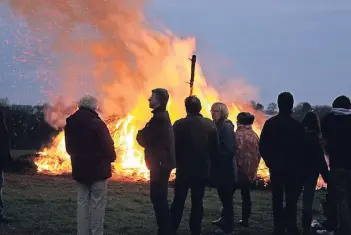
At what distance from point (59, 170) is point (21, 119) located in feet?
65.6

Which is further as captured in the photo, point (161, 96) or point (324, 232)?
point (324, 232)

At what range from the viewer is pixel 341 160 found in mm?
8117

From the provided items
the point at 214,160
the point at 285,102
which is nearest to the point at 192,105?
the point at 214,160

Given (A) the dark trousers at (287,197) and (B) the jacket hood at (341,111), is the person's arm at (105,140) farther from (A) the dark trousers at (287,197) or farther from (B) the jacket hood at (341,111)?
(B) the jacket hood at (341,111)

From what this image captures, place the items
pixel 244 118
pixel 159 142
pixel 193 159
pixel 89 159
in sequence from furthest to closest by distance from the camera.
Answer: pixel 244 118, pixel 193 159, pixel 159 142, pixel 89 159

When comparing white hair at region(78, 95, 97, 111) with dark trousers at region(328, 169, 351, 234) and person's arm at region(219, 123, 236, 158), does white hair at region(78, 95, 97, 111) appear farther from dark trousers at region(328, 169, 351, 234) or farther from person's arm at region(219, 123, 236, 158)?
dark trousers at region(328, 169, 351, 234)

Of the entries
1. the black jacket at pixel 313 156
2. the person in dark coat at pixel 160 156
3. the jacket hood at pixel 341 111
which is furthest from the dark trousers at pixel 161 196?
the jacket hood at pixel 341 111

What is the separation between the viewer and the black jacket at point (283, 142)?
7.98 metres

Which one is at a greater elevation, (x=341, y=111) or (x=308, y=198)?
(x=341, y=111)

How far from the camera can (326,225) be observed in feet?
29.8

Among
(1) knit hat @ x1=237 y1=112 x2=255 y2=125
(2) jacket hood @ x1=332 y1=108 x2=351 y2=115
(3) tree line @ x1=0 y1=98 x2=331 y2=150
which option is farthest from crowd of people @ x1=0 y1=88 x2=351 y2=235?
(3) tree line @ x1=0 y1=98 x2=331 y2=150

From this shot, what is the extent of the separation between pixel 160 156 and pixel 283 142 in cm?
197

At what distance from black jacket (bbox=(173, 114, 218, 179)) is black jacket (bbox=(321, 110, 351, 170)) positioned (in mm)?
1853

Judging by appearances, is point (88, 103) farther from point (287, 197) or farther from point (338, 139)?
point (338, 139)
